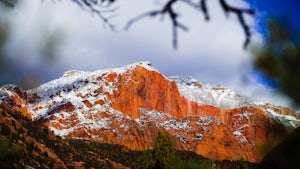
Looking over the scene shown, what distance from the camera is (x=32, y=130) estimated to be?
44.4 meters

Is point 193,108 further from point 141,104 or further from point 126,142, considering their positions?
point 126,142

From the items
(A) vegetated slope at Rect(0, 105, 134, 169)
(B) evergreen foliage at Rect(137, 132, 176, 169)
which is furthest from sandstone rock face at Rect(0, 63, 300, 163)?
(B) evergreen foliage at Rect(137, 132, 176, 169)

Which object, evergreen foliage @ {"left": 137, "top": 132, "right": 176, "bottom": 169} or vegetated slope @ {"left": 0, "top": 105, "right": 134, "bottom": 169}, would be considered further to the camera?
vegetated slope @ {"left": 0, "top": 105, "right": 134, "bottom": 169}

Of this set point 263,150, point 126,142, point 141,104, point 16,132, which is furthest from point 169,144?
point 141,104

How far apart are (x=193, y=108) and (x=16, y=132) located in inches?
5737

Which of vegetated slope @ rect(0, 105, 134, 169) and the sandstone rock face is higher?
the sandstone rock face

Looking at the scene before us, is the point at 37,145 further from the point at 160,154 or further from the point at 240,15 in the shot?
the point at 240,15

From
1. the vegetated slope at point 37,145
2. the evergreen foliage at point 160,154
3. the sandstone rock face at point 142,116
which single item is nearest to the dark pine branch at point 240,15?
the vegetated slope at point 37,145

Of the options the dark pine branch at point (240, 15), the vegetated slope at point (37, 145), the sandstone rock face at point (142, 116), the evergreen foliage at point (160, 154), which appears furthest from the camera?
the sandstone rock face at point (142, 116)

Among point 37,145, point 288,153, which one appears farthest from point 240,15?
point 37,145

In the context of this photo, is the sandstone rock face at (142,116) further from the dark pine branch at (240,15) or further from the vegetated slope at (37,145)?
the dark pine branch at (240,15)

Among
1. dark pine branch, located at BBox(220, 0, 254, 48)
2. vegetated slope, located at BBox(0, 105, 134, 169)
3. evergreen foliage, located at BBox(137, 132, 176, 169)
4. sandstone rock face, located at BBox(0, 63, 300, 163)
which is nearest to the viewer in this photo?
dark pine branch, located at BBox(220, 0, 254, 48)

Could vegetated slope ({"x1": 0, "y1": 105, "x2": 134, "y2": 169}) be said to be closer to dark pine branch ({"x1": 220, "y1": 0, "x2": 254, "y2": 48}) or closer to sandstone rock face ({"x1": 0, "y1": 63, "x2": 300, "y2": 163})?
dark pine branch ({"x1": 220, "y1": 0, "x2": 254, "y2": 48})

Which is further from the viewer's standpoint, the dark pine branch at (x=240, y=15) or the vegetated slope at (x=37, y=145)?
the vegetated slope at (x=37, y=145)
